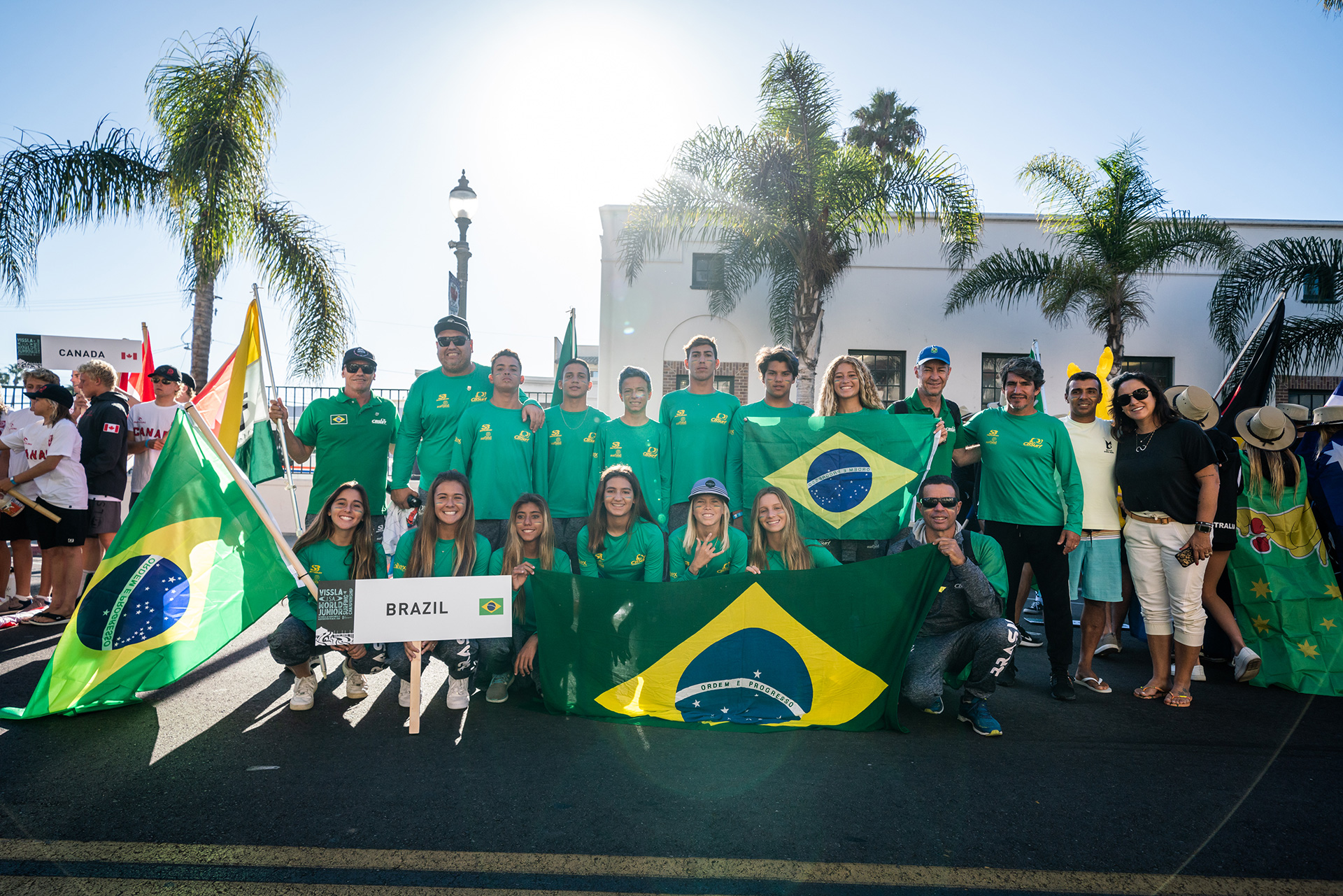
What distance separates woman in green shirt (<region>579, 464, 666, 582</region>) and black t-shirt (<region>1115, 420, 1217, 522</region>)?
118 inches

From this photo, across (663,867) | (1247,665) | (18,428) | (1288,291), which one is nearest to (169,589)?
(663,867)

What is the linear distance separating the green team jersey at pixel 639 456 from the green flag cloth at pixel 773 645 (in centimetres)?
106

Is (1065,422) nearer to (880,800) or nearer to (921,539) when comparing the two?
(921,539)

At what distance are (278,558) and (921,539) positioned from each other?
3.60 metres

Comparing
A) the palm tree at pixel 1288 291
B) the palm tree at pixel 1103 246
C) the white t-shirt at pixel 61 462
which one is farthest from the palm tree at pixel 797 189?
the white t-shirt at pixel 61 462

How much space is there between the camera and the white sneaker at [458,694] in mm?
4168

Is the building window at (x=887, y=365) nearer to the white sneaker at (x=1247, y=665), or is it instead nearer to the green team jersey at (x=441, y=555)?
the white sneaker at (x=1247, y=665)

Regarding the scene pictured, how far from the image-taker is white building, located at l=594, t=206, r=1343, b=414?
17797 mm

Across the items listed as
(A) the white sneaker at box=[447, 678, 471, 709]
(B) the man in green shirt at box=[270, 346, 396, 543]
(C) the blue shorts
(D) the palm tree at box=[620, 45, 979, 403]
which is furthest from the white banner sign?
(D) the palm tree at box=[620, 45, 979, 403]

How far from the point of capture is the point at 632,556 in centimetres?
436

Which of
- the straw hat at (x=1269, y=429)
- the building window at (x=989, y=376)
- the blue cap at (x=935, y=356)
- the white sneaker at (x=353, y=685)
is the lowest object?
the white sneaker at (x=353, y=685)

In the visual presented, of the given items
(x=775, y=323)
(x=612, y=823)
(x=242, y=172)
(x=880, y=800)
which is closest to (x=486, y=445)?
(x=612, y=823)

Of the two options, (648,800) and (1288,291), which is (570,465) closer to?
(648,800)

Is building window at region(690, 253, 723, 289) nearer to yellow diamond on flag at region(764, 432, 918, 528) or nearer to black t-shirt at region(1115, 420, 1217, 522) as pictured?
yellow diamond on flag at region(764, 432, 918, 528)
